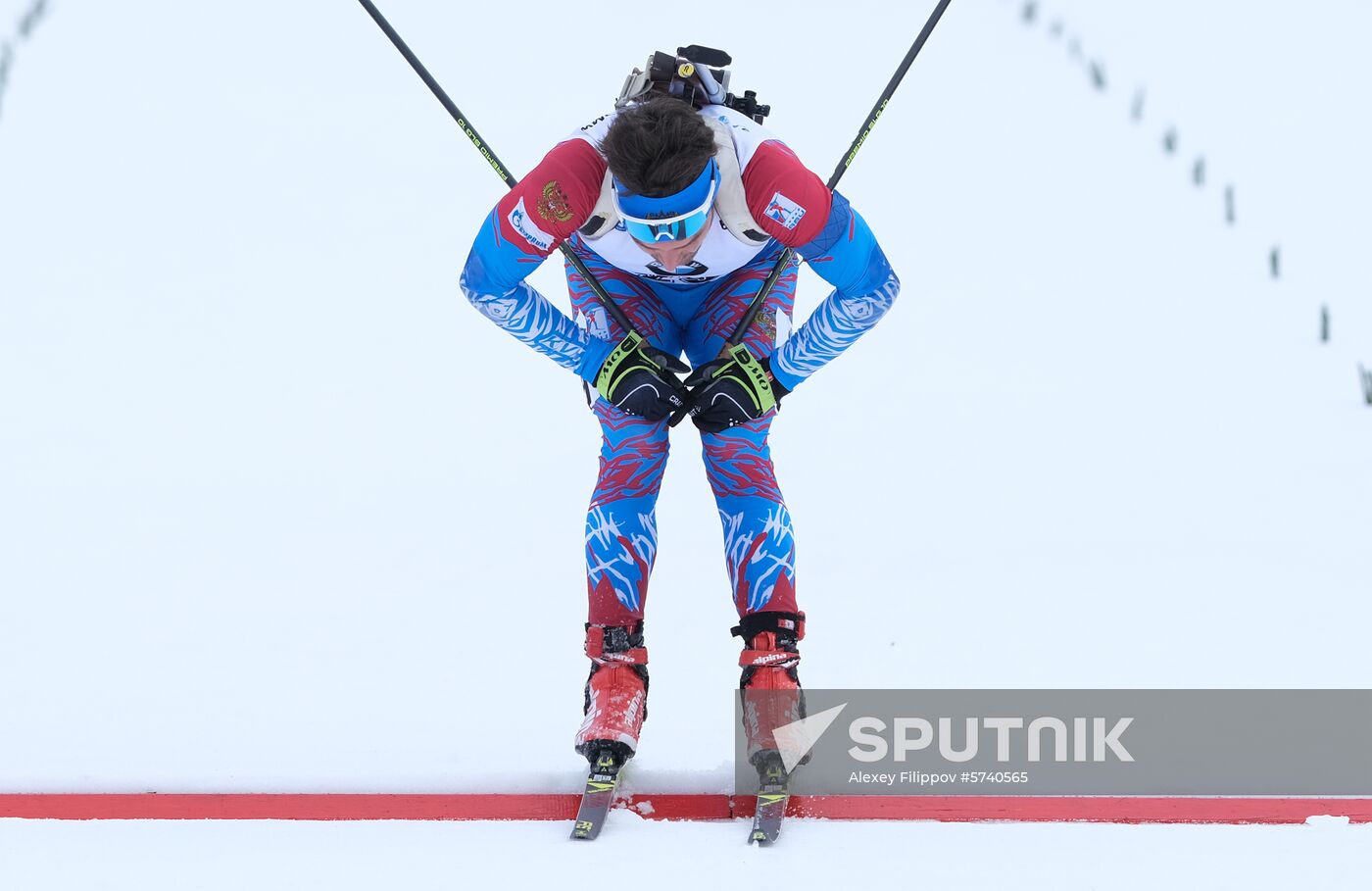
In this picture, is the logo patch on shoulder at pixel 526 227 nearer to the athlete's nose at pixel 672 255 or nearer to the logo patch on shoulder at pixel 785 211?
the athlete's nose at pixel 672 255

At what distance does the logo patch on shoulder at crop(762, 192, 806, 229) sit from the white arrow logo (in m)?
1.15

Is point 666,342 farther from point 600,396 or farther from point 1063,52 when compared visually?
point 1063,52

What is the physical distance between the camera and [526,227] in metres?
3.19

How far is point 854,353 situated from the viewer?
24.8ft

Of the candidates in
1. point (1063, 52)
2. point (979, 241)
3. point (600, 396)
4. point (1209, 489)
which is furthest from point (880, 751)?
point (1063, 52)

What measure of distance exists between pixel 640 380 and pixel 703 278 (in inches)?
16.5

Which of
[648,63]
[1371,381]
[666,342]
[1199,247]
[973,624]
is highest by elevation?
[1199,247]

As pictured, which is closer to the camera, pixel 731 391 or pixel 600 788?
pixel 600 788

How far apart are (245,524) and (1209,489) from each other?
3.83 meters

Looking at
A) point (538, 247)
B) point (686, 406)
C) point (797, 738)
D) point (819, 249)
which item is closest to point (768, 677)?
point (797, 738)

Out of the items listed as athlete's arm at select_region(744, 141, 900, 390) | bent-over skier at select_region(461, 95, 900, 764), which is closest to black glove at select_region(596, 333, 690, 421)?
bent-over skier at select_region(461, 95, 900, 764)

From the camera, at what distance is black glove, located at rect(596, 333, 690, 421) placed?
328cm

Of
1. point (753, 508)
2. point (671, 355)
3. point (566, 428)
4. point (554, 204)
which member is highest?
point (566, 428)

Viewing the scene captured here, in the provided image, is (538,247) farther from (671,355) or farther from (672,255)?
(671,355)
